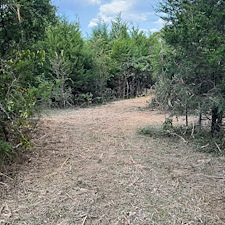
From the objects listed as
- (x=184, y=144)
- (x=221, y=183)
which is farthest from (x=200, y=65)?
(x=221, y=183)

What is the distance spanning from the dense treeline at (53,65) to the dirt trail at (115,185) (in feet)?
1.52

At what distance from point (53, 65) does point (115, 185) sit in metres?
5.70

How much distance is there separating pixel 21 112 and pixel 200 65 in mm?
2529

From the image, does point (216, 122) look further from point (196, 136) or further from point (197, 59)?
point (197, 59)

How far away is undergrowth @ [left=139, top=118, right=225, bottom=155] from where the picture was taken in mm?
3678

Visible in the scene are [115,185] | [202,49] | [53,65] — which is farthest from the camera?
[53,65]

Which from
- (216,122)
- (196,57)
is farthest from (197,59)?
(216,122)

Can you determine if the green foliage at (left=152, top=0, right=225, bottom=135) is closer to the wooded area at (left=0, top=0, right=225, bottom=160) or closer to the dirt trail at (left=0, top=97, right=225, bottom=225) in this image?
the wooded area at (left=0, top=0, right=225, bottom=160)

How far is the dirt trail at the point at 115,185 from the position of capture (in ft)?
6.68

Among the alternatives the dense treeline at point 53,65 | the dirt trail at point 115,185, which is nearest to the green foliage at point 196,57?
the dirt trail at point 115,185

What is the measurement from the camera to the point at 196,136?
13.6ft

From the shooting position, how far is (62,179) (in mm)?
2662

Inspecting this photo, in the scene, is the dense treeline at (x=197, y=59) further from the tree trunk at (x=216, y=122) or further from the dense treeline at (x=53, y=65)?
the dense treeline at (x=53, y=65)

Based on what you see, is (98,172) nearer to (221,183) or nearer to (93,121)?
(221,183)
